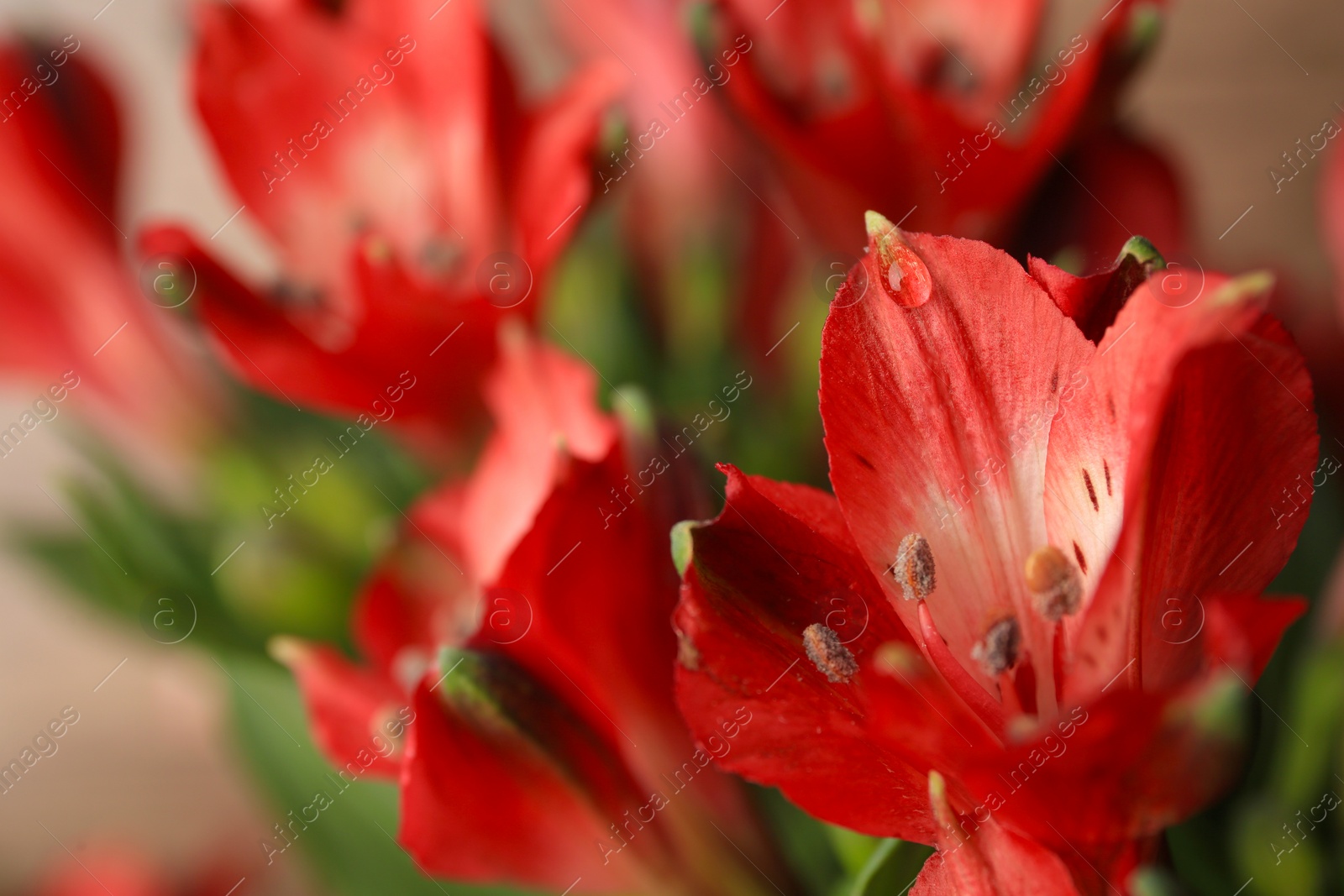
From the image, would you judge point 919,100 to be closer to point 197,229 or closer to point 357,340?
point 357,340

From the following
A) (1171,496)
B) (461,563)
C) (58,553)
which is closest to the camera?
(1171,496)

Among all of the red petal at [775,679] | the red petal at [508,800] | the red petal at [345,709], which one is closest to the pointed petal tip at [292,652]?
the red petal at [345,709]

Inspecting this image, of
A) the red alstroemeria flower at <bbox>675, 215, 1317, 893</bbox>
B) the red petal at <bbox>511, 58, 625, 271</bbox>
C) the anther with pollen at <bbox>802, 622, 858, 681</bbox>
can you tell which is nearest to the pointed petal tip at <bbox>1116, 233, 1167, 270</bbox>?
the red alstroemeria flower at <bbox>675, 215, 1317, 893</bbox>

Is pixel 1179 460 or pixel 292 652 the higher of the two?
pixel 292 652

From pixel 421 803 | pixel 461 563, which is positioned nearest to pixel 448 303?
pixel 461 563

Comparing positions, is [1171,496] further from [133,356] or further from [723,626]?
[133,356]

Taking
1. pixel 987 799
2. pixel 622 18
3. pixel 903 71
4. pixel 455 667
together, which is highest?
pixel 622 18

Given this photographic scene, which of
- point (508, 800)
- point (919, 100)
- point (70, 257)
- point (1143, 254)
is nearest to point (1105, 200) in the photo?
point (919, 100)
